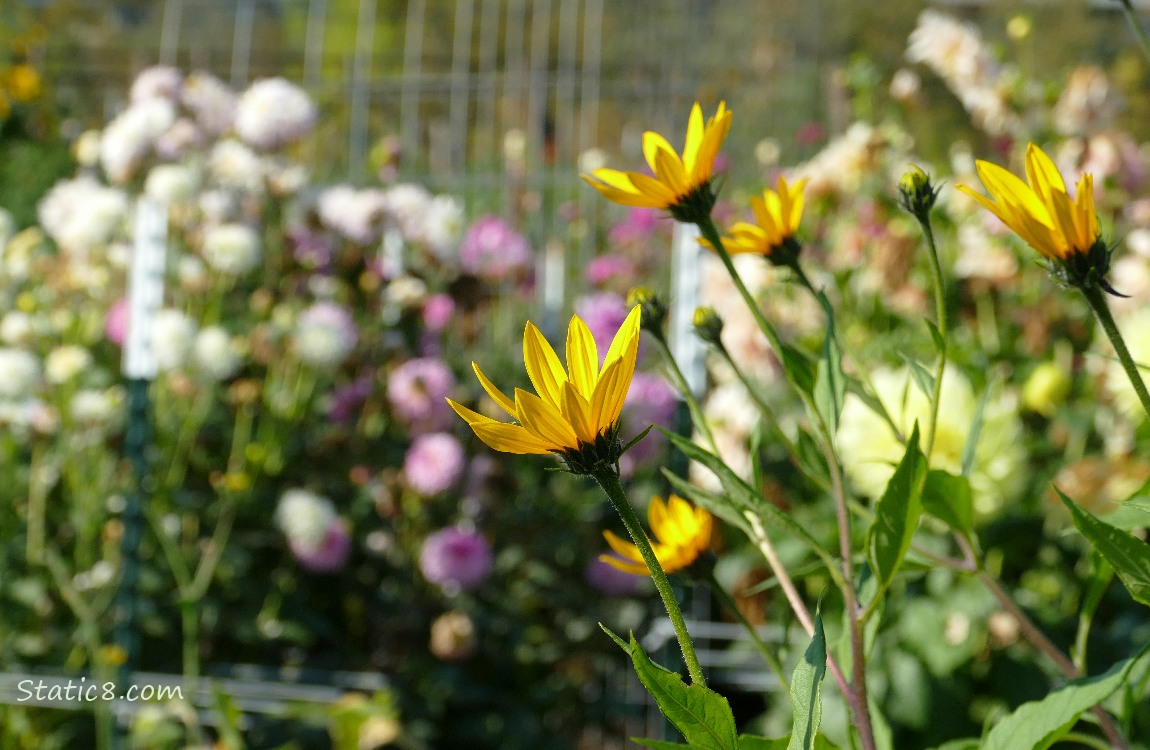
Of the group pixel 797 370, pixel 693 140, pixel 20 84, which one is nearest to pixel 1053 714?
pixel 797 370

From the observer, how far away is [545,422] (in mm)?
308

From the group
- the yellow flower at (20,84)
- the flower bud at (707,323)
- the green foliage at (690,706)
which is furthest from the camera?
the yellow flower at (20,84)

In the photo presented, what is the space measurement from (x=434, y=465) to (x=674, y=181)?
1080 millimetres

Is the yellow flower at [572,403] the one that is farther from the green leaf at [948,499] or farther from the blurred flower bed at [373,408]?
the blurred flower bed at [373,408]

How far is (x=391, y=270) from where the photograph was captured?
177 cm

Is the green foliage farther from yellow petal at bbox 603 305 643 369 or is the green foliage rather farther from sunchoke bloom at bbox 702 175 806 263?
sunchoke bloom at bbox 702 175 806 263

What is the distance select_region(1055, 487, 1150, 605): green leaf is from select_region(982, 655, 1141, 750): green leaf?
2cm

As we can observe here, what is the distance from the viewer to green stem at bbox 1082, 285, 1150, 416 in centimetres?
34

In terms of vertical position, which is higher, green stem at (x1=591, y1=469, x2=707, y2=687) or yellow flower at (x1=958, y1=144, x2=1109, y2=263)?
yellow flower at (x1=958, y1=144, x2=1109, y2=263)

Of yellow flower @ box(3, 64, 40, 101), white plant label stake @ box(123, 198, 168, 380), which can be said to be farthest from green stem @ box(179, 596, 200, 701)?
yellow flower @ box(3, 64, 40, 101)

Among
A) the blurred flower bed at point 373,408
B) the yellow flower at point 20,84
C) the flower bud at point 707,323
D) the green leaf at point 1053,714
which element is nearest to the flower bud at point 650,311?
the flower bud at point 707,323

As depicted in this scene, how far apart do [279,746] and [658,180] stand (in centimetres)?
109

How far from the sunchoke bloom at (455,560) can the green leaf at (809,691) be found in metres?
1.19

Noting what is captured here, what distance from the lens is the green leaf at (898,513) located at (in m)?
0.34
